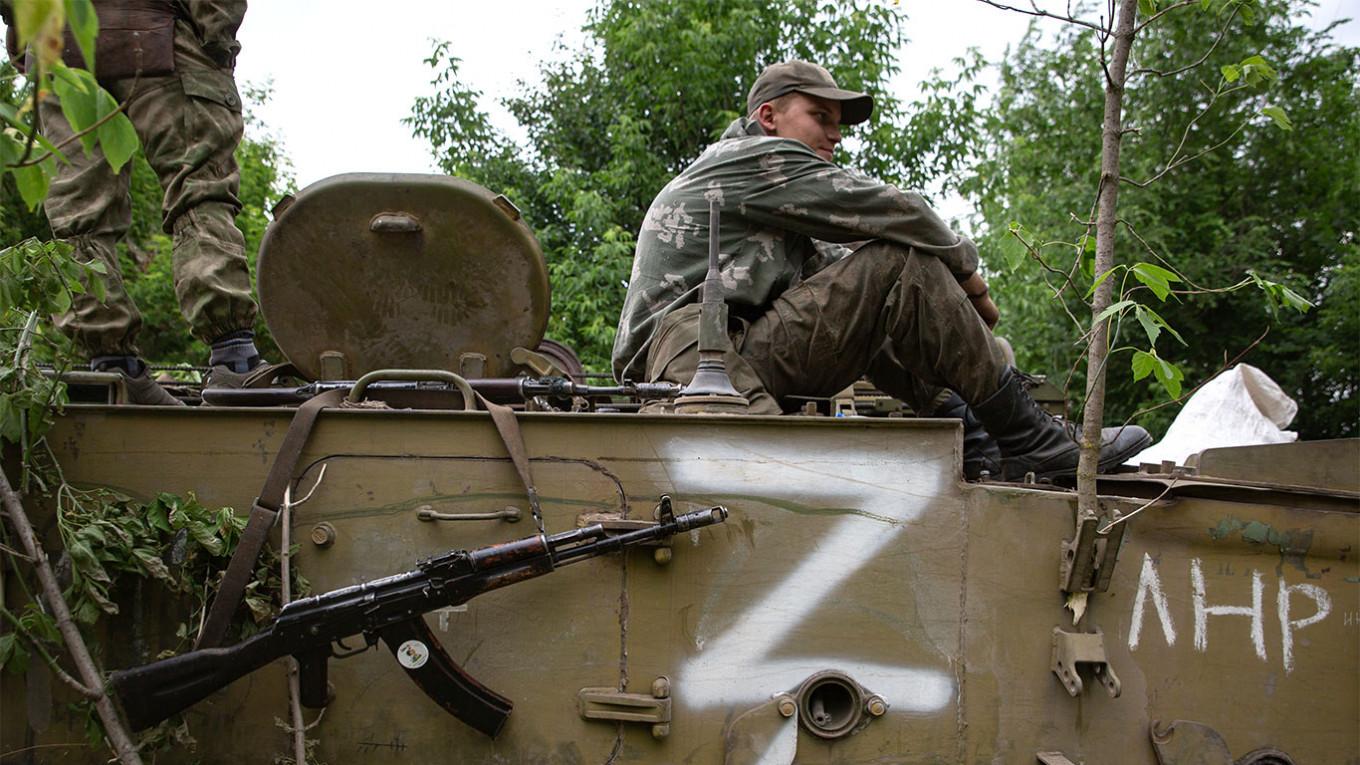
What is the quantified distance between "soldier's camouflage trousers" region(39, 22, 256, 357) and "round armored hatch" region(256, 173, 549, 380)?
0.45 m

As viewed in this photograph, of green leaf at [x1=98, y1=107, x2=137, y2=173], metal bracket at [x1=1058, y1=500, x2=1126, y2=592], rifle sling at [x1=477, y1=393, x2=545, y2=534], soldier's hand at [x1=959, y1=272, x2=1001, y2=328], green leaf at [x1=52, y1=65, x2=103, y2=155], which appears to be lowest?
metal bracket at [x1=1058, y1=500, x2=1126, y2=592]

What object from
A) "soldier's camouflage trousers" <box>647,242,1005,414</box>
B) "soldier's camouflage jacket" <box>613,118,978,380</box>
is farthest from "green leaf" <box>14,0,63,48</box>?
"soldier's camouflage jacket" <box>613,118,978,380</box>

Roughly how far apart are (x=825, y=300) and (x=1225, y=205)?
1464cm

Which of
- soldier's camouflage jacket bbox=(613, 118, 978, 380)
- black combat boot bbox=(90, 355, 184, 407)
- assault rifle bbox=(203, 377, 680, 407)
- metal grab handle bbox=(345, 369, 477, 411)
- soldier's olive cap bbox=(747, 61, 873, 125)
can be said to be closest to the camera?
metal grab handle bbox=(345, 369, 477, 411)

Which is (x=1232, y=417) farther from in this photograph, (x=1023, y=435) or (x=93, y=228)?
(x=93, y=228)

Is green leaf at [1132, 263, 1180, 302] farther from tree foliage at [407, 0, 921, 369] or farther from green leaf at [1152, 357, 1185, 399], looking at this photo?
tree foliage at [407, 0, 921, 369]

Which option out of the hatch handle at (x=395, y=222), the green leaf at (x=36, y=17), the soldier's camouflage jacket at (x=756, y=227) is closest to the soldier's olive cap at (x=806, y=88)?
the soldier's camouflage jacket at (x=756, y=227)

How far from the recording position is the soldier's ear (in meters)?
4.39

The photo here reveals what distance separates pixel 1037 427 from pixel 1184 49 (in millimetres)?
14497

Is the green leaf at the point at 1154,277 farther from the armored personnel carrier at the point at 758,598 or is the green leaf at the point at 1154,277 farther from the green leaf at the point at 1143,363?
the armored personnel carrier at the point at 758,598

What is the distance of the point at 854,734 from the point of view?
2836 millimetres

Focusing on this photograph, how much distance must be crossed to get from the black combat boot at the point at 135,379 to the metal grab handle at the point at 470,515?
115cm

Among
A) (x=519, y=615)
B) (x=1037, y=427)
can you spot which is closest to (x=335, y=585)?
(x=519, y=615)

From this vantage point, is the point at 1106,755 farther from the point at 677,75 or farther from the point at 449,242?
the point at 677,75
